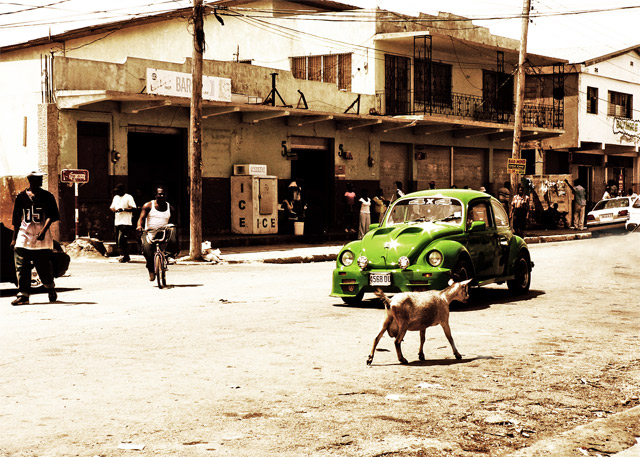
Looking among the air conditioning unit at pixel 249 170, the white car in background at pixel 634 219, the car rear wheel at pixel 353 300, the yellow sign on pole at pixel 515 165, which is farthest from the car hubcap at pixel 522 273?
the white car in background at pixel 634 219

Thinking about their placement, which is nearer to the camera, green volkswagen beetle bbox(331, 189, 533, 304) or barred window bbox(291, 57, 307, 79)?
green volkswagen beetle bbox(331, 189, 533, 304)

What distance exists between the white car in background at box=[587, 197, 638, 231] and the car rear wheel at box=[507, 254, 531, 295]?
19497 millimetres

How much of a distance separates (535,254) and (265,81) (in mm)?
12021

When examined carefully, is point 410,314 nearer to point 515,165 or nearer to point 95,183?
point 95,183

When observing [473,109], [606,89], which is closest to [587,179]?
[606,89]

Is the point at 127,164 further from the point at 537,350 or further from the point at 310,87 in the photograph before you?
the point at 537,350

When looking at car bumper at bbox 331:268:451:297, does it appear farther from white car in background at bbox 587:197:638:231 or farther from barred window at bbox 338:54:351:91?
barred window at bbox 338:54:351:91

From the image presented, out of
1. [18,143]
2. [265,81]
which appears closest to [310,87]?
[265,81]

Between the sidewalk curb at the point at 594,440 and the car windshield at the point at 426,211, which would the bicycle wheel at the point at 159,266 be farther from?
the sidewalk curb at the point at 594,440

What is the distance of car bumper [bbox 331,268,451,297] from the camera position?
11242 millimetres

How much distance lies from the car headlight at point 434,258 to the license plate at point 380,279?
0.58 metres

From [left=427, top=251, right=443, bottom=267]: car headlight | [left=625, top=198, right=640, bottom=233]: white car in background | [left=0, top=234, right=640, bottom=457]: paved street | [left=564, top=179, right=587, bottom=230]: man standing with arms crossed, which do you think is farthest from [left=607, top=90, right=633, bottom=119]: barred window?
[left=427, top=251, right=443, bottom=267]: car headlight

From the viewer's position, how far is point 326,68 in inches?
1368

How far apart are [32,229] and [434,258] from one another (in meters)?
5.60
